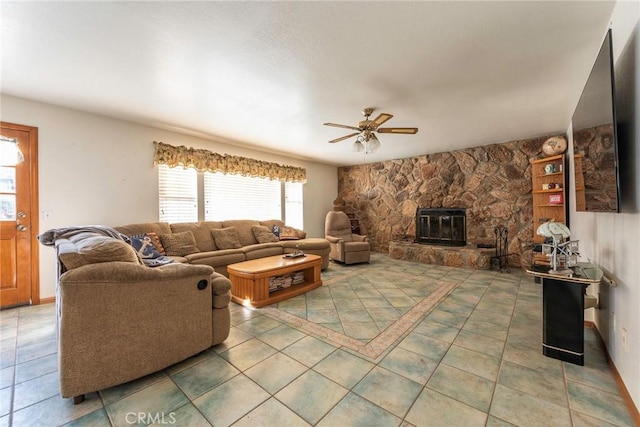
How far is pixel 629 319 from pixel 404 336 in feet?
4.63

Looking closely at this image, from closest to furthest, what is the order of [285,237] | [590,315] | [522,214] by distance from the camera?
[590,315], [522,214], [285,237]

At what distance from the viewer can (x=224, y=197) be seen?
4.79 meters

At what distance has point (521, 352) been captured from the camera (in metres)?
1.94

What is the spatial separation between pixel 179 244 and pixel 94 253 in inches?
88.0

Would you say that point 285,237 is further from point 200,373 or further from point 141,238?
point 200,373

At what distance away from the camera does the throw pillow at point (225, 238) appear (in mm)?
4082

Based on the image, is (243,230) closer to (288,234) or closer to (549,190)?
(288,234)

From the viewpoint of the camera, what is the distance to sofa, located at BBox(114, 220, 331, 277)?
353 cm

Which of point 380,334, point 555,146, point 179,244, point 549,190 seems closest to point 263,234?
point 179,244

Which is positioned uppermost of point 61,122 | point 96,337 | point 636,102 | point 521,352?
point 61,122

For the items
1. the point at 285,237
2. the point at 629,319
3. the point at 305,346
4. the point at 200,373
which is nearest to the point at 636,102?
the point at 629,319

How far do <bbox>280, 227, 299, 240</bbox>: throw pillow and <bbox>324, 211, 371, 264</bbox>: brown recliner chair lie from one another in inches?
29.1

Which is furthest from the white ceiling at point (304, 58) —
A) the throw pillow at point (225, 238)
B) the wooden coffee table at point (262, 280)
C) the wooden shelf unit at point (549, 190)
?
the wooden coffee table at point (262, 280)

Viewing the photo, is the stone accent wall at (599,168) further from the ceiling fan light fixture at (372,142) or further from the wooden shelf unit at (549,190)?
the wooden shelf unit at (549,190)
